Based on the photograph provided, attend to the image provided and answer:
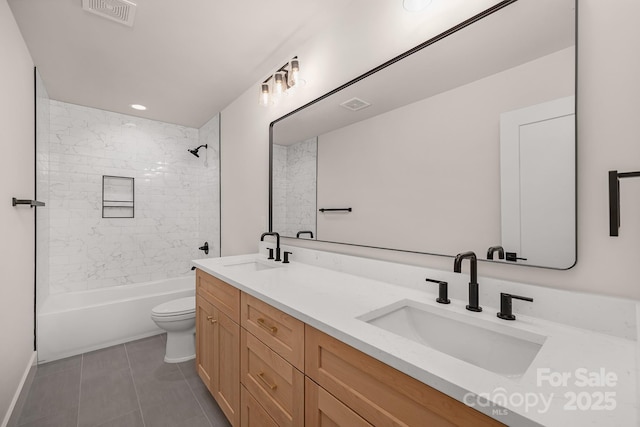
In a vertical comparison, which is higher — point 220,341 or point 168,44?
point 168,44

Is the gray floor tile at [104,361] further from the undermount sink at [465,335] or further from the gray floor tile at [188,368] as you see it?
the undermount sink at [465,335]

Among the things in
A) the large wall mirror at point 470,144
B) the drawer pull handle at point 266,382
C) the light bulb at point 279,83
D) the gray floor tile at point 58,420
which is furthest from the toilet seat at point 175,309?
the light bulb at point 279,83

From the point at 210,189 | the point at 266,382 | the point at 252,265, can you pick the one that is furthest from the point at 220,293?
A: the point at 210,189

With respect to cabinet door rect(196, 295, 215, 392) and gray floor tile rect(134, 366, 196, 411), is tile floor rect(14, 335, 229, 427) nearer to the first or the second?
gray floor tile rect(134, 366, 196, 411)

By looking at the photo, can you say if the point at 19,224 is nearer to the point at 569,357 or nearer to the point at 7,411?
the point at 7,411

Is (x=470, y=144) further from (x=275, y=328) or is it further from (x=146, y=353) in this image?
(x=146, y=353)

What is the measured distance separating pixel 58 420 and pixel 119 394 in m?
0.32

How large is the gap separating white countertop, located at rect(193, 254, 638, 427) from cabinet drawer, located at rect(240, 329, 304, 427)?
0.24 m

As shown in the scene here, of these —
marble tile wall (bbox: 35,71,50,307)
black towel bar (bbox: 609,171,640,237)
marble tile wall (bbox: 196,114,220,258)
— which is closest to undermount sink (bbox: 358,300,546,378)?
black towel bar (bbox: 609,171,640,237)

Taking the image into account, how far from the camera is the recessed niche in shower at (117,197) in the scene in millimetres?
3322

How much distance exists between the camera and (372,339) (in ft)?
2.48

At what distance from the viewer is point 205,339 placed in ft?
6.24

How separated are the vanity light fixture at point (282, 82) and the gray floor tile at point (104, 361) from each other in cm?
252

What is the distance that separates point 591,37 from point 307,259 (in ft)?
5.32
